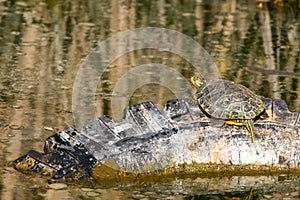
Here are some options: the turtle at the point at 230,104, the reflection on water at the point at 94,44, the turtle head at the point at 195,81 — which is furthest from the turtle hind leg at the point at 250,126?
the turtle head at the point at 195,81

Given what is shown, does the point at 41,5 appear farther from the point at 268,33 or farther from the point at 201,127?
the point at 201,127

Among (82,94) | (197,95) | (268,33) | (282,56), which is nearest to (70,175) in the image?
(197,95)

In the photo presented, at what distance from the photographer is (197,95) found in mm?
5012

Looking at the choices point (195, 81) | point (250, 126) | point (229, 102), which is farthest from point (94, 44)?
point (250, 126)

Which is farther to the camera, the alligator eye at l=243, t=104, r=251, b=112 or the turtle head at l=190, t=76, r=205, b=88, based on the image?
the turtle head at l=190, t=76, r=205, b=88

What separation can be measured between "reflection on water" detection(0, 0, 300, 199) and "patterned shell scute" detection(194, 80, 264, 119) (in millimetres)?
446

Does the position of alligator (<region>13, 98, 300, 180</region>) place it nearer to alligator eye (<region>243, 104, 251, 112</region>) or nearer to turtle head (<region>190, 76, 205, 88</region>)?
alligator eye (<region>243, 104, 251, 112</region>)

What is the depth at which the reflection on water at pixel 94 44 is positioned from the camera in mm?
5395

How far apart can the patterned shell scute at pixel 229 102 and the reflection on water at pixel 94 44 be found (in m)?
0.45

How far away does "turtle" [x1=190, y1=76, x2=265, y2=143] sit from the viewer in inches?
187

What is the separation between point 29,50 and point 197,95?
261cm

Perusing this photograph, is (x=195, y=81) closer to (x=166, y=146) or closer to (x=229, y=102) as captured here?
(x=229, y=102)

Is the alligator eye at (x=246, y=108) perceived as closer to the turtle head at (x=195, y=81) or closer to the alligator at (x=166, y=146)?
the alligator at (x=166, y=146)

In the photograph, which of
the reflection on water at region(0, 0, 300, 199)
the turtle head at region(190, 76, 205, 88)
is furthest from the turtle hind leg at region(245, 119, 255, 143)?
the turtle head at region(190, 76, 205, 88)
